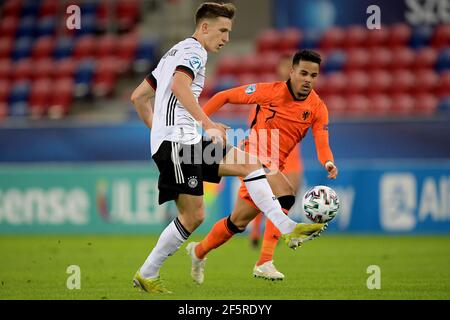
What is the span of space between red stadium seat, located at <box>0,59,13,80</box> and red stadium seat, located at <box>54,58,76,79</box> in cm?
102

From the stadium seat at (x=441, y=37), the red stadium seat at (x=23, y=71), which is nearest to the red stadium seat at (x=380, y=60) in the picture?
the stadium seat at (x=441, y=37)

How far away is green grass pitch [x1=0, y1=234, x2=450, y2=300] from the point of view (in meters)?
7.00

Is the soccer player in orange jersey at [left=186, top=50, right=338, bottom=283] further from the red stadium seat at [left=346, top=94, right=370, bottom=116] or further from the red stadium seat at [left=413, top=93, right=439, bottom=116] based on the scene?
the red stadium seat at [left=413, top=93, right=439, bottom=116]

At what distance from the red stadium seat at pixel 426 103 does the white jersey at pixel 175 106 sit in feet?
32.5

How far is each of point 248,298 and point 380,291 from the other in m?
1.10

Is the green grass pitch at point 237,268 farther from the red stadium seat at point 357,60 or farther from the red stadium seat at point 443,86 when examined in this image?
the red stadium seat at point 357,60

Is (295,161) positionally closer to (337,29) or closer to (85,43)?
(337,29)

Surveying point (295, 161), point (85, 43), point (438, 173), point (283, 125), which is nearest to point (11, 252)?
point (295, 161)

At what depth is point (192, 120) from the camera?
682 centimetres

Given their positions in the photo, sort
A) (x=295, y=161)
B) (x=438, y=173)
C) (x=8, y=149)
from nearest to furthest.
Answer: (x=295, y=161)
(x=438, y=173)
(x=8, y=149)

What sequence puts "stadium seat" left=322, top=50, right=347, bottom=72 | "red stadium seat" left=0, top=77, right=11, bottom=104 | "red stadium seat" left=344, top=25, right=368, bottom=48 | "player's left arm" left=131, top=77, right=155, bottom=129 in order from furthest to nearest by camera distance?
"red stadium seat" left=0, top=77, right=11, bottom=104 < "red stadium seat" left=344, top=25, right=368, bottom=48 < "stadium seat" left=322, top=50, right=347, bottom=72 < "player's left arm" left=131, top=77, right=155, bottom=129

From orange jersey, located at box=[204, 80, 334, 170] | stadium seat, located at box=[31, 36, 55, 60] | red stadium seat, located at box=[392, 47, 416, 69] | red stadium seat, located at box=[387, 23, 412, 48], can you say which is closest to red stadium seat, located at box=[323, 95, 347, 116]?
red stadium seat, located at box=[392, 47, 416, 69]

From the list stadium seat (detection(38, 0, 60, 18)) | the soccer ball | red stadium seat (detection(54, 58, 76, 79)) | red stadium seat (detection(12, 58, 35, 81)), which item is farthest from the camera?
stadium seat (detection(38, 0, 60, 18))

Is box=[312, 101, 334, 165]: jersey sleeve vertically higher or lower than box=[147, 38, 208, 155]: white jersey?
lower
